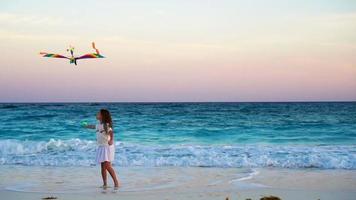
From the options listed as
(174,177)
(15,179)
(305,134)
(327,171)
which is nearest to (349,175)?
(327,171)

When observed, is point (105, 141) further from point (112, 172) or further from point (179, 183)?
point (179, 183)

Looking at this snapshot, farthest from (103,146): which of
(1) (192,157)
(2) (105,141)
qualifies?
(1) (192,157)

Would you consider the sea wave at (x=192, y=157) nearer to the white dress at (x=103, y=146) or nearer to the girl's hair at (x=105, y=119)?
the white dress at (x=103, y=146)

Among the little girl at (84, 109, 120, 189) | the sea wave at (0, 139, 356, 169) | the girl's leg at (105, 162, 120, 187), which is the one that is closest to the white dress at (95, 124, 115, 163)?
the little girl at (84, 109, 120, 189)

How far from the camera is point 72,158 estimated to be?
555 inches

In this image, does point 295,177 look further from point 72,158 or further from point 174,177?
point 72,158

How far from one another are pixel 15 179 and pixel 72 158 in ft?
12.1

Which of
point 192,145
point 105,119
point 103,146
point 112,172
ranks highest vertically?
point 105,119

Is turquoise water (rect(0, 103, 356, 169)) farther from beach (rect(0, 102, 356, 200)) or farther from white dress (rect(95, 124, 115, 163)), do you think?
white dress (rect(95, 124, 115, 163))

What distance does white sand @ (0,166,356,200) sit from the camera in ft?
27.7

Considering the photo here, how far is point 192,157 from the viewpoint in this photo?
45.7 ft

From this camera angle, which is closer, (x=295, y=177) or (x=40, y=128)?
(x=295, y=177)

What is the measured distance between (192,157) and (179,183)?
420 centimetres

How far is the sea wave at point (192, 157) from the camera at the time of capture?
1277 cm
